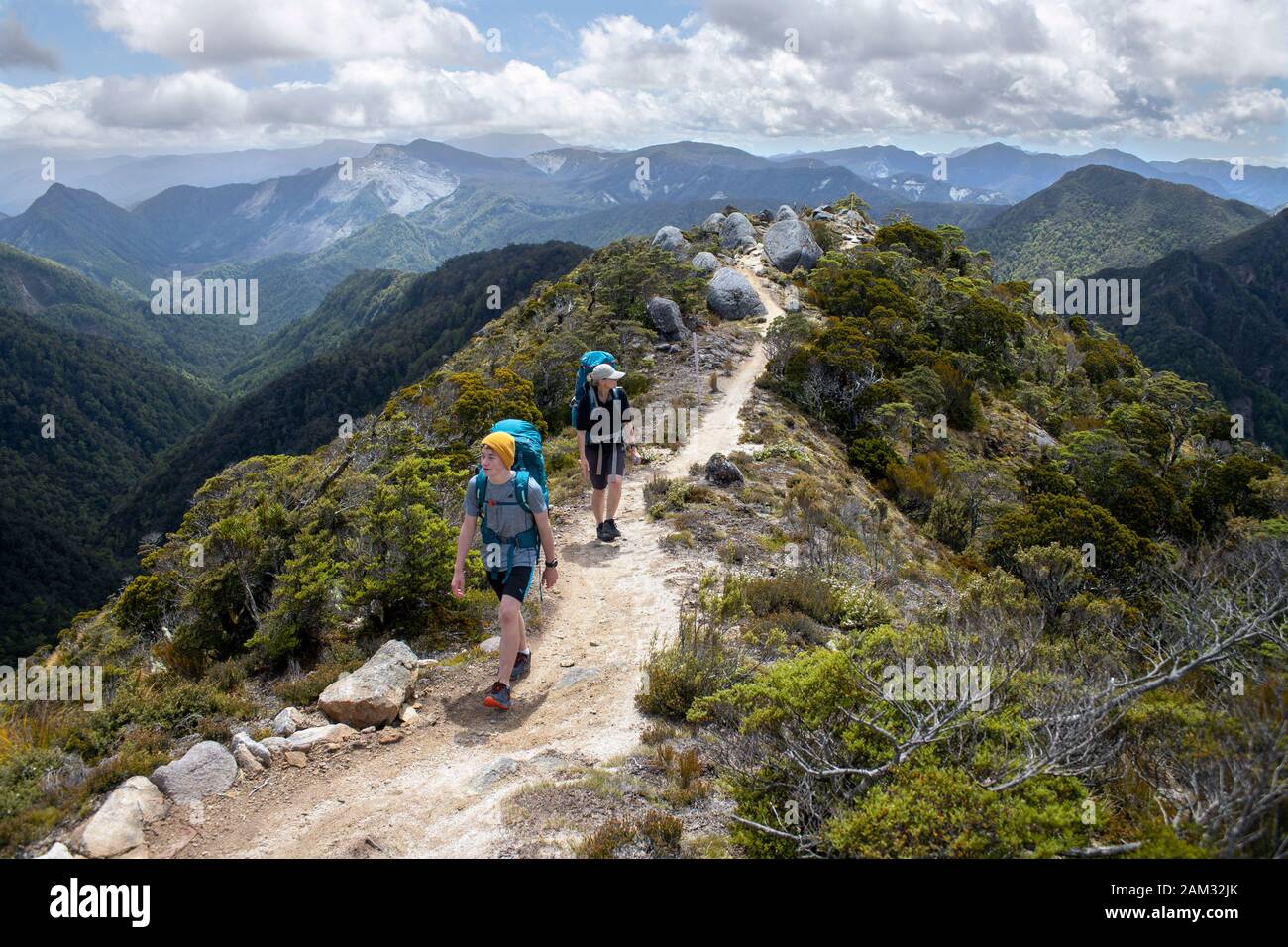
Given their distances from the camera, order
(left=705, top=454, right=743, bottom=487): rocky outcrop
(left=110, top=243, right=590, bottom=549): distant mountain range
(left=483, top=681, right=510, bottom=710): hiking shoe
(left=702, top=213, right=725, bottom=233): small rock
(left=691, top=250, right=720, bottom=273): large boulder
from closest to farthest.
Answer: (left=483, top=681, right=510, bottom=710): hiking shoe, (left=705, top=454, right=743, bottom=487): rocky outcrop, (left=691, top=250, right=720, bottom=273): large boulder, (left=702, top=213, right=725, bottom=233): small rock, (left=110, top=243, right=590, bottom=549): distant mountain range

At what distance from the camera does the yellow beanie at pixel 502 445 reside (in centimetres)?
598

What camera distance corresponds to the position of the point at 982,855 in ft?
11.8

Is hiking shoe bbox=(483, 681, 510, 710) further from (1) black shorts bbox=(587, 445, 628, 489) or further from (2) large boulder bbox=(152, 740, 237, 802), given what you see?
(1) black shorts bbox=(587, 445, 628, 489)

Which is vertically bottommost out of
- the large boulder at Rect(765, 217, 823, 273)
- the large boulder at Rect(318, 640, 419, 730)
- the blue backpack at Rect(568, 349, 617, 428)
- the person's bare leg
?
the large boulder at Rect(318, 640, 419, 730)

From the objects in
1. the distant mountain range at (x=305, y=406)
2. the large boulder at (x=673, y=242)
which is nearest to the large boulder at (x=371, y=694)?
the large boulder at (x=673, y=242)

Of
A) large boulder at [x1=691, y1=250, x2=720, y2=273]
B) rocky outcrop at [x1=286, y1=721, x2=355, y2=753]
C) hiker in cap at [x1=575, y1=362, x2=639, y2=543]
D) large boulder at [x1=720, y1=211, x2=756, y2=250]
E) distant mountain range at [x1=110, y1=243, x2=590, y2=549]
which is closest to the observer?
rocky outcrop at [x1=286, y1=721, x2=355, y2=753]

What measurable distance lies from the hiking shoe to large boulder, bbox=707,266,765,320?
25.0m

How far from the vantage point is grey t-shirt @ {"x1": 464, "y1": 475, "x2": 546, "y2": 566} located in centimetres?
618

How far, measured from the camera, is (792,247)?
38.2m

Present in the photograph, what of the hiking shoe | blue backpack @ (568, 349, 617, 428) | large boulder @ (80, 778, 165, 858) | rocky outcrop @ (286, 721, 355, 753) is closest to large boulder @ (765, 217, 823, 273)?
blue backpack @ (568, 349, 617, 428)

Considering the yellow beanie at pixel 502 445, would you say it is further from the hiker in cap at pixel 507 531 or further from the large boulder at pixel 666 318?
the large boulder at pixel 666 318

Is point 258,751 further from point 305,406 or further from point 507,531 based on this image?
point 305,406

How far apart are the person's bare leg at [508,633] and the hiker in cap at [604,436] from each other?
359 cm
